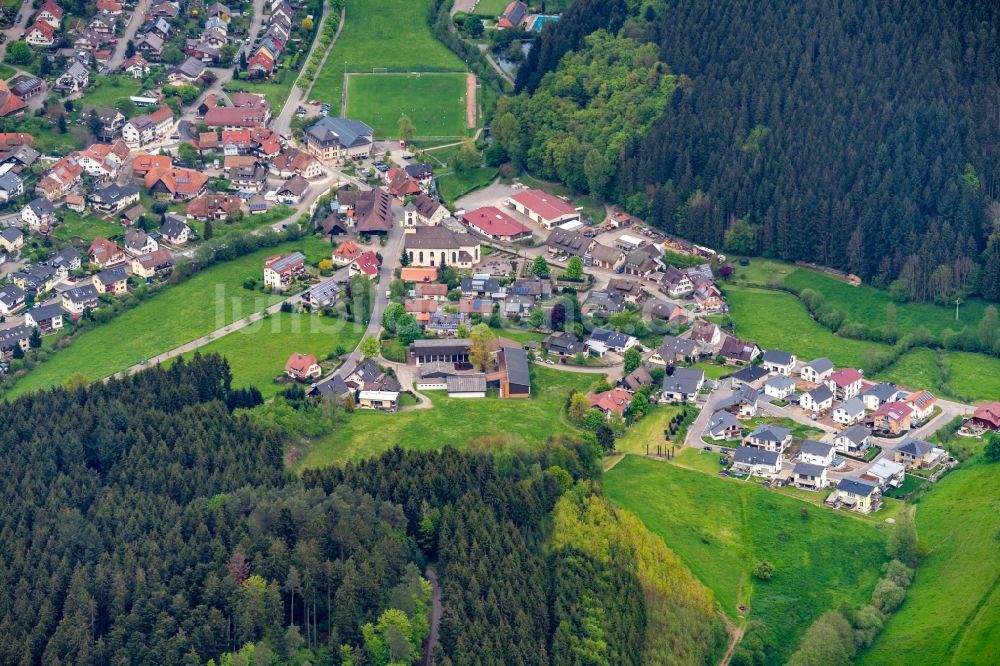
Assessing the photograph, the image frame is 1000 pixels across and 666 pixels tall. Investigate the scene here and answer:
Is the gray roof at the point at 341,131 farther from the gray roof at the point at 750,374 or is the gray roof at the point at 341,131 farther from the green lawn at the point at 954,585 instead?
the green lawn at the point at 954,585

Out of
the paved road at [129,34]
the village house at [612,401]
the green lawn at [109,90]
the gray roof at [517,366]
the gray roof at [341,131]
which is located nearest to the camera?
the village house at [612,401]

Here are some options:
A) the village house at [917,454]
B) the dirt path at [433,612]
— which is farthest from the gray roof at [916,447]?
the dirt path at [433,612]

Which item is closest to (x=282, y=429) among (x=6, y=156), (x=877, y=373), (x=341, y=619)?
(x=341, y=619)

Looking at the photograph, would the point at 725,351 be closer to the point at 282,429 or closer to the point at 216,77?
the point at 282,429

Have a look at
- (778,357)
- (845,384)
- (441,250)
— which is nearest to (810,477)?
(845,384)

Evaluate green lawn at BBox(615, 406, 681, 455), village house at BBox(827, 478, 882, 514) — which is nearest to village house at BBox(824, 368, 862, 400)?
green lawn at BBox(615, 406, 681, 455)

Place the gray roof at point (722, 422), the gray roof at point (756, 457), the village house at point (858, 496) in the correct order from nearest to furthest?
1. the village house at point (858, 496)
2. the gray roof at point (756, 457)
3. the gray roof at point (722, 422)
